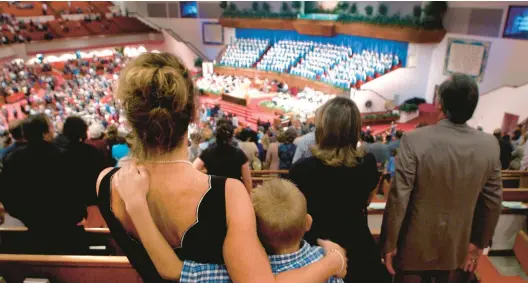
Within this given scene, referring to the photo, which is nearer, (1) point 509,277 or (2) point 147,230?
(2) point 147,230

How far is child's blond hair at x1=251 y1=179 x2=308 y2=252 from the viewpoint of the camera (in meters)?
1.15

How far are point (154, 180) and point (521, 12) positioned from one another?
Answer: 491 inches

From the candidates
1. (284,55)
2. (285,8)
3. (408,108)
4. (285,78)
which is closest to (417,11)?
(408,108)

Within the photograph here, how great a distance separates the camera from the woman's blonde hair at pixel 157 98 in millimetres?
955

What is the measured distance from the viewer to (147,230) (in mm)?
999

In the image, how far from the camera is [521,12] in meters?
10.1

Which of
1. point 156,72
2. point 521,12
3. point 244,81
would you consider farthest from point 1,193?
point 244,81

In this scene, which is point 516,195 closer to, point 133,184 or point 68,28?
point 133,184

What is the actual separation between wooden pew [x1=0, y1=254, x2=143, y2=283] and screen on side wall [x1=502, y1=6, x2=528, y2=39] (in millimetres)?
12257

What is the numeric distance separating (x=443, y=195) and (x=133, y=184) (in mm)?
1376

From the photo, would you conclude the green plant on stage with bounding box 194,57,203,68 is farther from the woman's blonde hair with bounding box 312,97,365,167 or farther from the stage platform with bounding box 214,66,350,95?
the woman's blonde hair with bounding box 312,97,365,167

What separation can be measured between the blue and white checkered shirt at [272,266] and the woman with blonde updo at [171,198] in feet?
0.07

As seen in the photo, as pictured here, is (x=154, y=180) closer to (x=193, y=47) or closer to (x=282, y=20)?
(x=282, y=20)

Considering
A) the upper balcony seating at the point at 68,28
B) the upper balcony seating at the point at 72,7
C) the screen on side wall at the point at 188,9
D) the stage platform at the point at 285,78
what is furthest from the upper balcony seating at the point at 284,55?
the upper balcony seating at the point at 72,7
